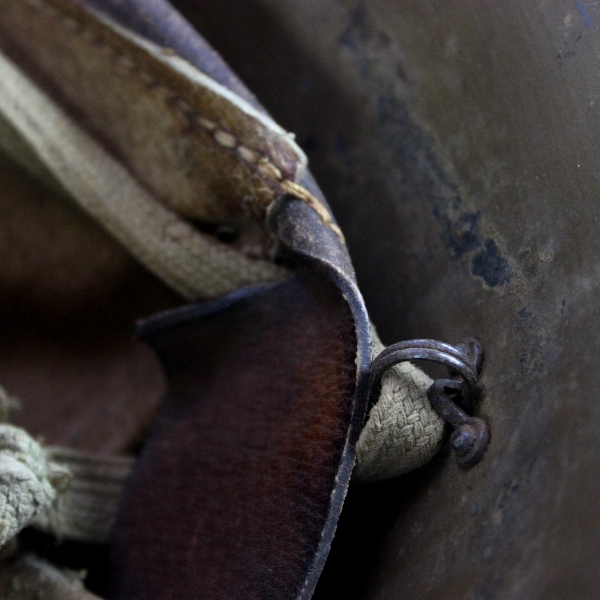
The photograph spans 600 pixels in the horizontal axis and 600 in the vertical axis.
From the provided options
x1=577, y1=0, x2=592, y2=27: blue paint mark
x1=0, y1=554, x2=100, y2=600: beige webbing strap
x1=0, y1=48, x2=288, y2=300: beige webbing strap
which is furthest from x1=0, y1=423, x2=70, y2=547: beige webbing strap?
x1=577, y1=0, x2=592, y2=27: blue paint mark

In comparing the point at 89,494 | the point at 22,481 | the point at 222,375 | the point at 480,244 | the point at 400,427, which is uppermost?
the point at 480,244

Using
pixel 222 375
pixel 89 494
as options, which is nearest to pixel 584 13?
pixel 222 375

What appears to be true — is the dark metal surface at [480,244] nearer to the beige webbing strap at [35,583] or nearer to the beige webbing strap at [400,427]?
the beige webbing strap at [400,427]

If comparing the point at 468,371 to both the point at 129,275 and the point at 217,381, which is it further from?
the point at 129,275

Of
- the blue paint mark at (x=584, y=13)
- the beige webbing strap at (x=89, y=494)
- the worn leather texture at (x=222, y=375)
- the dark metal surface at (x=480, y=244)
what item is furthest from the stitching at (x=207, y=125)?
the beige webbing strap at (x=89, y=494)

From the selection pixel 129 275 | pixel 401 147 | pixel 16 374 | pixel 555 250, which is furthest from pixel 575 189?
pixel 16 374

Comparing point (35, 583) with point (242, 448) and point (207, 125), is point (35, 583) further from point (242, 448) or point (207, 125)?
point (207, 125)
